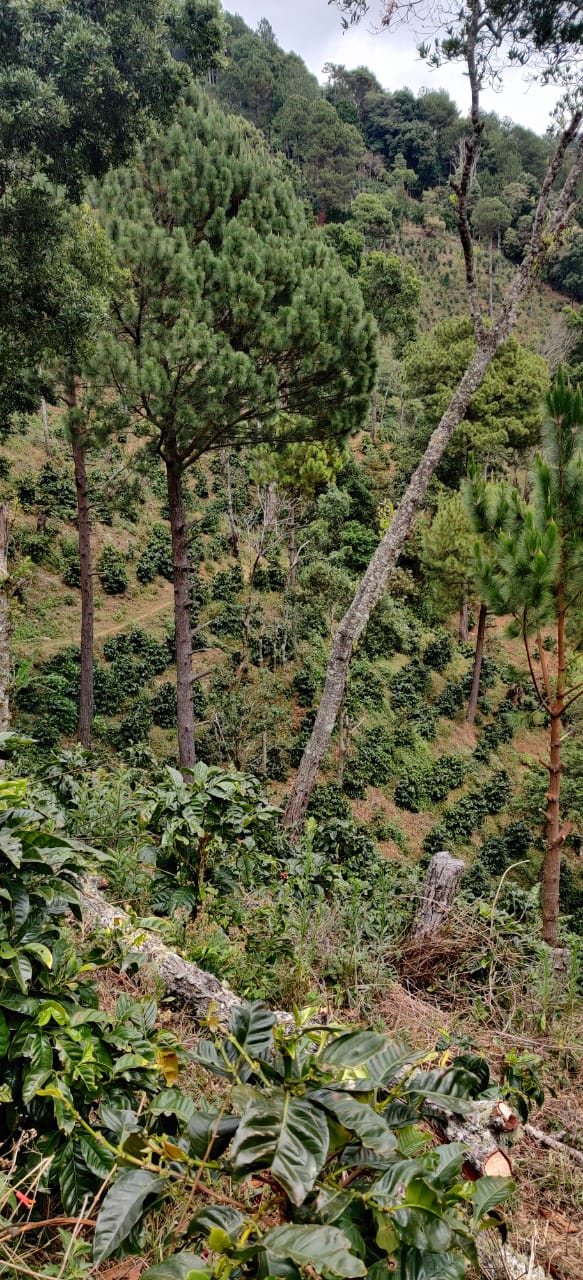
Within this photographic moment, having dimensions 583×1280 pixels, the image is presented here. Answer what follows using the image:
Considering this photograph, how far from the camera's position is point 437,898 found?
3.41m

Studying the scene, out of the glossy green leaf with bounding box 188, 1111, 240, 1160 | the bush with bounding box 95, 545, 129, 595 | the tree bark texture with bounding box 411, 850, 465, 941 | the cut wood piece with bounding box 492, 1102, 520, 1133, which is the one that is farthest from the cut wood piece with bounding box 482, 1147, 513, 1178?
the bush with bounding box 95, 545, 129, 595

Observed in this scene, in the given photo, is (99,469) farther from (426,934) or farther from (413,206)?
(413,206)

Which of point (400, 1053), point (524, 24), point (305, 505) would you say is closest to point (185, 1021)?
point (400, 1053)

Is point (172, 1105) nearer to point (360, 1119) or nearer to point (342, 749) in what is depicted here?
point (360, 1119)

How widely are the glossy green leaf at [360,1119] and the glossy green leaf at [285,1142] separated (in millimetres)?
42

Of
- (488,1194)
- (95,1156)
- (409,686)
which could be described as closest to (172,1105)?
(95,1156)

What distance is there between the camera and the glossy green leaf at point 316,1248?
72cm

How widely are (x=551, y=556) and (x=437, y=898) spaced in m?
2.71

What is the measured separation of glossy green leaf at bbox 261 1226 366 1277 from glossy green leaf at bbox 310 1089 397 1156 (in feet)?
0.41

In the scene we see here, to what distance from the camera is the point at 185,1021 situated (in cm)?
219

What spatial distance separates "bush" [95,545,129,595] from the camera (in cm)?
1560

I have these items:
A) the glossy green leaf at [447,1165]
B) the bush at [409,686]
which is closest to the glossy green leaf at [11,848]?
the glossy green leaf at [447,1165]

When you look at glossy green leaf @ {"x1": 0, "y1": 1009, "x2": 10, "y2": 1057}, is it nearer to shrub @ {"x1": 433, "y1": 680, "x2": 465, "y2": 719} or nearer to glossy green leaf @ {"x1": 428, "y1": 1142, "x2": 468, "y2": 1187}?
glossy green leaf @ {"x1": 428, "y1": 1142, "x2": 468, "y2": 1187}

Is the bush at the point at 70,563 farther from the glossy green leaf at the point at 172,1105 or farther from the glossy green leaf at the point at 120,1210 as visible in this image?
the glossy green leaf at the point at 120,1210
